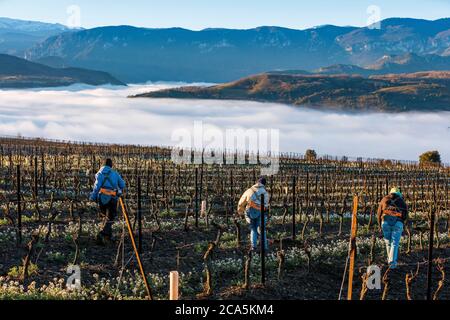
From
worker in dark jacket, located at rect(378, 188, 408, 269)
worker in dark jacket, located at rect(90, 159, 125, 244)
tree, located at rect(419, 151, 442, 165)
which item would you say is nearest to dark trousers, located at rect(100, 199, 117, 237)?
worker in dark jacket, located at rect(90, 159, 125, 244)

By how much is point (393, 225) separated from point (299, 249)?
2985mm

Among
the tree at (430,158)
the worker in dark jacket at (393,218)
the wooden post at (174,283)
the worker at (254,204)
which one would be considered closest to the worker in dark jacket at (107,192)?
the worker at (254,204)

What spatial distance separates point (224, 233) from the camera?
1964 cm

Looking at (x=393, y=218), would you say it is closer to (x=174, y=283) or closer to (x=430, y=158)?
(x=174, y=283)

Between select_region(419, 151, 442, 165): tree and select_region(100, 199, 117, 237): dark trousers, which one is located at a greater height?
select_region(100, 199, 117, 237): dark trousers

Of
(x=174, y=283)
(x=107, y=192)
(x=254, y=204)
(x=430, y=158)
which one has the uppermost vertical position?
(x=107, y=192)

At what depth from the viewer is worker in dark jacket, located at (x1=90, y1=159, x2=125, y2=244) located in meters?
16.4

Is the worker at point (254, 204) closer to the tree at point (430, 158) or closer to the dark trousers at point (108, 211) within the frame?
the dark trousers at point (108, 211)

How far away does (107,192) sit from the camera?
54.2ft

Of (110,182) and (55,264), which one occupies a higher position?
(110,182)

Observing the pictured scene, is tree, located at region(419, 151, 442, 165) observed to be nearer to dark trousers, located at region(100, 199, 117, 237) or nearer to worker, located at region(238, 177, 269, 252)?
worker, located at region(238, 177, 269, 252)

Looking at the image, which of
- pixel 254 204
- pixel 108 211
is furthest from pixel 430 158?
pixel 108 211
